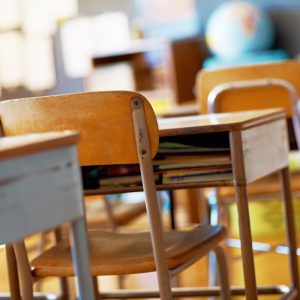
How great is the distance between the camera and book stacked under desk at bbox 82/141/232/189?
6.52 feet

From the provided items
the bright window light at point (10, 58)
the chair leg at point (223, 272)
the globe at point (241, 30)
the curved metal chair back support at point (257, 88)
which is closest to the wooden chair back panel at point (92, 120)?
the chair leg at point (223, 272)

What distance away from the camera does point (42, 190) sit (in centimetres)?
130

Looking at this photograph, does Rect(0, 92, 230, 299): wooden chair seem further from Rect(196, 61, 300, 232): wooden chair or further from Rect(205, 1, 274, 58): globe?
Rect(205, 1, 274, 58): globe

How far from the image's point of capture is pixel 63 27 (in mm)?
6086

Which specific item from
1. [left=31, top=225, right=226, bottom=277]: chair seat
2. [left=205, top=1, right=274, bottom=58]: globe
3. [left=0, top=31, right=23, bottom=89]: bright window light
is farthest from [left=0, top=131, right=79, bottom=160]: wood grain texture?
[left=0, top=31, right=23, bottom=89]: bright window light

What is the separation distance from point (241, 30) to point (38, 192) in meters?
3.92

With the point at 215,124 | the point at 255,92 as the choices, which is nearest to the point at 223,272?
the point at 215,124

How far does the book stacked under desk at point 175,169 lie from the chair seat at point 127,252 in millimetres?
141

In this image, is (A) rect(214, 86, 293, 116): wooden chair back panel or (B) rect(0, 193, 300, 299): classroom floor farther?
(B) rect(0, 193, 300, 299): classroom floor

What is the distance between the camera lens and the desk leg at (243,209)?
1919 millimetres

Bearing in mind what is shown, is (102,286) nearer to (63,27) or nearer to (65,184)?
(65,184)

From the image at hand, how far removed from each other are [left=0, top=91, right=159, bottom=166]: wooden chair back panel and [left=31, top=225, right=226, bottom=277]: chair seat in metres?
0.23

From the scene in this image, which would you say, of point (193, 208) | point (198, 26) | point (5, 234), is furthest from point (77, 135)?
point (198, 26)

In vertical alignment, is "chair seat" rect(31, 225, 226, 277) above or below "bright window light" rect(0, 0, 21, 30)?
below
